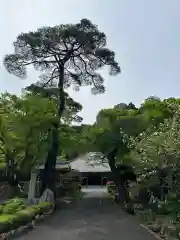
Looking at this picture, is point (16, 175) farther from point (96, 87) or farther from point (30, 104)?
point (96, 87)

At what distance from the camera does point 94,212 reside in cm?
1909

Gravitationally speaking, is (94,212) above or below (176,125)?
below

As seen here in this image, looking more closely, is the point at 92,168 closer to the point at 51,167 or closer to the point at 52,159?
the point at 51,167

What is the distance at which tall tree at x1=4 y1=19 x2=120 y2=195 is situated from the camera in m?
23.4

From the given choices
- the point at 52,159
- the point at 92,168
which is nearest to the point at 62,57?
the point at 52,159

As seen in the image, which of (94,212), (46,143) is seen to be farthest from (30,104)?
(94,212)

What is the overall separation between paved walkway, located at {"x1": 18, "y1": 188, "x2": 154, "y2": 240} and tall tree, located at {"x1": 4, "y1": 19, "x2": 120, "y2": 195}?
5.56m

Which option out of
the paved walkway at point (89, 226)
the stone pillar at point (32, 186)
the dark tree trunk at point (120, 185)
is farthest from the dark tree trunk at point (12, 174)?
the dark tree trunk at point (120, 185)

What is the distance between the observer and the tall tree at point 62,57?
2339 cm

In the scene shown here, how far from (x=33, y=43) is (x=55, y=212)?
36.7 feet

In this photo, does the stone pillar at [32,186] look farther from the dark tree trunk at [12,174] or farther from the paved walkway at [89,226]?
the paved walkway at [89,226]

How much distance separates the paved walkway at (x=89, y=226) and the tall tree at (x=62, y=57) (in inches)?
219

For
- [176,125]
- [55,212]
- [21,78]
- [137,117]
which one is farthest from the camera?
[21,78]

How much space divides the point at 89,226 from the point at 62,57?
46.9 feet
